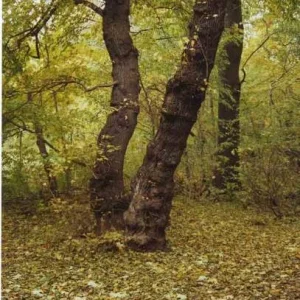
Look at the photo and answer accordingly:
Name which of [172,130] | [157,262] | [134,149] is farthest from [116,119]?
[134,149]

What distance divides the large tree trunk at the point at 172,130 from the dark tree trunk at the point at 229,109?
573 centimetres

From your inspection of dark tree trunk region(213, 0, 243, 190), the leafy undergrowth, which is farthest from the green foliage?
the leafy undergrowth

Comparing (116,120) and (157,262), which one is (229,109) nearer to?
(116,120)

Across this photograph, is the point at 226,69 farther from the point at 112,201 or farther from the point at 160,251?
the point at 160,251

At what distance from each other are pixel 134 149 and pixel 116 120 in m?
6.26

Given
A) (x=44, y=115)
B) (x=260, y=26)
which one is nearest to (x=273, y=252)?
(x=44, y=115)

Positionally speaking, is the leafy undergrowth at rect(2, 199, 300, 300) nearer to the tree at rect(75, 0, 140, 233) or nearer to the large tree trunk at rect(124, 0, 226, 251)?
the large tree trunk at rect(124, 0, 226, 251)

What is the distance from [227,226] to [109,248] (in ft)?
10.2

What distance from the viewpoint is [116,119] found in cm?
765

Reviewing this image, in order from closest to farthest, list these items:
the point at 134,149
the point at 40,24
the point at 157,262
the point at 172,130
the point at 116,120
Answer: the point at 157,262 → the point at 172,130 → the point at 116,120 → the point at 40,24 → the point at 134,149

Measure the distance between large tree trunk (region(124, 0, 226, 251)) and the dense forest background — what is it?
0.17 meters

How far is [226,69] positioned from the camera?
13.6 meters

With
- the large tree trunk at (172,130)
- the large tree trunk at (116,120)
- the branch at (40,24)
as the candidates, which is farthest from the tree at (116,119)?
the branch at (40,24)

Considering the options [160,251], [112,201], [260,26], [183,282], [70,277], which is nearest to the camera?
[183,282]
